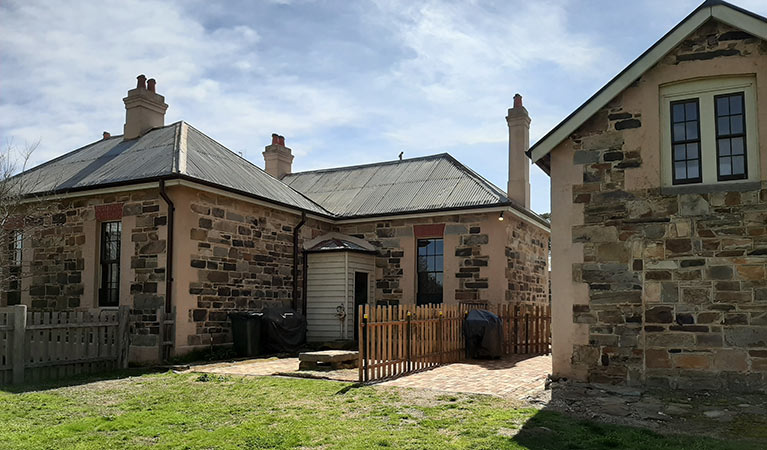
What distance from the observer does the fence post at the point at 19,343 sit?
10930mm

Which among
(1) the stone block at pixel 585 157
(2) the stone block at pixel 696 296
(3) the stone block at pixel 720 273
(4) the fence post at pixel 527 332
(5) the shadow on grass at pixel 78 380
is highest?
(1) the stone block at pixel 585 157

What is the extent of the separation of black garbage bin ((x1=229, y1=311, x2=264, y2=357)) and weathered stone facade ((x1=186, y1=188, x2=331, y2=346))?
1.12ft

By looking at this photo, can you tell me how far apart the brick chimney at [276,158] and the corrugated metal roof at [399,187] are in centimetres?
89

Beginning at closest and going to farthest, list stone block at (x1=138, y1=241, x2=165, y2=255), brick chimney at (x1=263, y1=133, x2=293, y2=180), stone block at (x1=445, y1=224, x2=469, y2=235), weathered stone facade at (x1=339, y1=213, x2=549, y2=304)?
1. stone block at (x1=138, y1=241, x2=165, y2=255)
2. weathered stone facade at (x1=339, y1=213, x2=549, y2=304)
3. stone block at (x1=445, y1=224, x2=469, y2=235)
4. brick chimney at (x1=263, y1=133, x2=293, y2=180)

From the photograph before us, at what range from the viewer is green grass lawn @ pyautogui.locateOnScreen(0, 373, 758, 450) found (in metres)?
6.77

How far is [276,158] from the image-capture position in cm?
2403

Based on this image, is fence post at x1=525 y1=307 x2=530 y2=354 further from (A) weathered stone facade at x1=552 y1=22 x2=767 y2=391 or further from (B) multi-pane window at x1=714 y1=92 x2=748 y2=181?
(B) multi-pane window at x1=714 y1=92 x2=748 y2=181

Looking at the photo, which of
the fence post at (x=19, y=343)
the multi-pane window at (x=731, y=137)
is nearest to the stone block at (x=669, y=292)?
the multi-pane window at (x=731, y=137)

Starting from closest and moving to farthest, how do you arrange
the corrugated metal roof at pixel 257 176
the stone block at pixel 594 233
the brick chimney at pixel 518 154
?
the stone block at pixel 594 233 → the corrugated metal roof at pixel 257 176 → the brick chimney at pixel 518 154

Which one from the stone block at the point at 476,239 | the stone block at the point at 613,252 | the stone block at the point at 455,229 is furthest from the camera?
the stone block at the point at 455,229

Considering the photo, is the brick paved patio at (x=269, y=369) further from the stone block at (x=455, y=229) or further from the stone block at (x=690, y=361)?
the stone block at (x=455, y=229)

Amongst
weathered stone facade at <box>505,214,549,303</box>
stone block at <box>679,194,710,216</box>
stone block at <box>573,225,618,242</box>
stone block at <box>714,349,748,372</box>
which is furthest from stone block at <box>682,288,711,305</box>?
weathered stone facade at <box>505,214,549,303</box>

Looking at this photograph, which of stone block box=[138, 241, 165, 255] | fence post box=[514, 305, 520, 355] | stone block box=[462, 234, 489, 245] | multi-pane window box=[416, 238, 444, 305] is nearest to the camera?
stone block box=[138, 241, 165, 255]

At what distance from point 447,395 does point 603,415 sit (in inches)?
84.4
